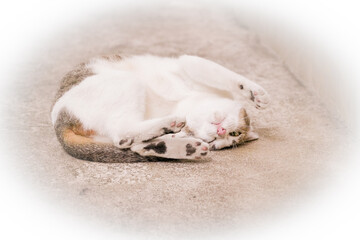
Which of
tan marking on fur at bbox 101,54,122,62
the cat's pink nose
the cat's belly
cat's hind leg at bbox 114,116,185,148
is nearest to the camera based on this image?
cat's hind leg at bbox 114,116,185,148

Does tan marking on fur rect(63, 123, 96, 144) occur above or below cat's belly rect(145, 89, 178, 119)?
below

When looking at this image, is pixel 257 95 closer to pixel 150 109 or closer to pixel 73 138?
pixel 150 109

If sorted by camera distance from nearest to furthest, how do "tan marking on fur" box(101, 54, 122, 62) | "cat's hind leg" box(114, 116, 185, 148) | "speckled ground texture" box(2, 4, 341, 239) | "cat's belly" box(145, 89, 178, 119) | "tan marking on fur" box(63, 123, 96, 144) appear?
"speckled ground texture" box(2, 4, 341, 239) < "cat's hind leg" box(114, 116, 185, 148) < "tan marking on fur" box(63, 123, 96, 144) < "cat's belly" box(145, 89, 178, 119) < "tan marking on fur" box(101, 54, 122, 62)

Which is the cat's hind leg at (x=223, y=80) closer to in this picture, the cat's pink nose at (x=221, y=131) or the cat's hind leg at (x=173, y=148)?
the cat's pink nose at (x=221, y=131)

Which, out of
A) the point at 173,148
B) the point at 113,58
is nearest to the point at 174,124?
the point at 173,148

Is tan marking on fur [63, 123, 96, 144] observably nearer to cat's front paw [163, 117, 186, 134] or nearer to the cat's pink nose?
cat's front paw [163, 117, 186, 134]

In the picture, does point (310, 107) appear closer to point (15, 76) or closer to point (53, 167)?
point (53, 167)

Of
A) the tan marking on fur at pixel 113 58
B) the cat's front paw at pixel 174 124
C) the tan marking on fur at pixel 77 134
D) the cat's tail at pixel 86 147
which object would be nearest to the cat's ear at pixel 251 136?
the cat's front paw at pixel 174 124

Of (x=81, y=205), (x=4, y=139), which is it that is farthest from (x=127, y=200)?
(x=4, y=139)

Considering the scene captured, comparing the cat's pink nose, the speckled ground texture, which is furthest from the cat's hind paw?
the cat's pink nose
